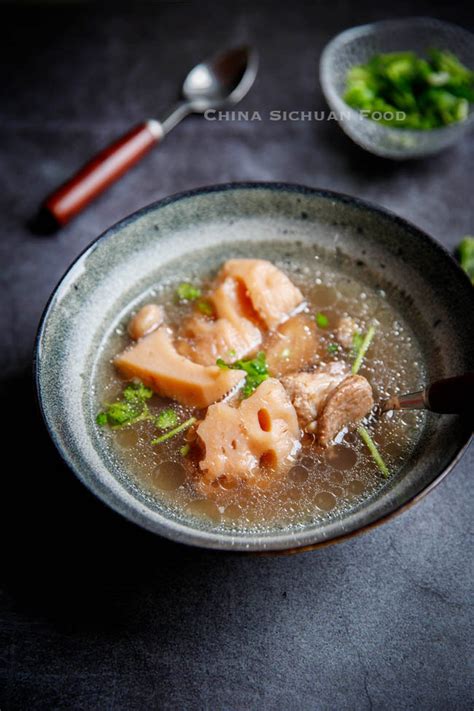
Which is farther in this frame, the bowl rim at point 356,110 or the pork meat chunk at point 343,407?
the bowl rim at point 356,110

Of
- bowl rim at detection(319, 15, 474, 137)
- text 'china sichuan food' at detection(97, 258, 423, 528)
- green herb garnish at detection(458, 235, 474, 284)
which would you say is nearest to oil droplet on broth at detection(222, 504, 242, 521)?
text 'china sichuan food' at detection(97, 258, 423, 528)

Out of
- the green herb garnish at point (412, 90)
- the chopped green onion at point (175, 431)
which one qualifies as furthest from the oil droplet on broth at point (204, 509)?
the green herb garnish at point (412, 90)

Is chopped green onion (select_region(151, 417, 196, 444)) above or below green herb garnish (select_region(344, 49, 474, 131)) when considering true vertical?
above

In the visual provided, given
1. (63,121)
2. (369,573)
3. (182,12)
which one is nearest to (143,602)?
(369,573)

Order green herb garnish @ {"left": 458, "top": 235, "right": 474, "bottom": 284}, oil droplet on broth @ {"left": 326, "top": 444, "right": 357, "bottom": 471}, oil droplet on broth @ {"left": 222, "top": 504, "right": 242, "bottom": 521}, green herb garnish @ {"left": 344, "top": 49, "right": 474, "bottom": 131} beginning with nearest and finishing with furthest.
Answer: oil droplet on broth @ {"left": 222, "top": 504, "right": 242, "bottom": 521}
oil droplet on broth @ {"left": 326, "top": 444, "right": 357, "bottom": 471}
green herb garnish @ {"left": 458, "top": 235, "right": 474, "bottom": 284}
green herb garnish @ {"left": 344, "top": 49, "right": 474, "bottom": 131}

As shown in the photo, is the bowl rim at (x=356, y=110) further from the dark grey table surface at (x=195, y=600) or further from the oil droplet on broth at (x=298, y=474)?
the oil droplet on broth at (x=298, y=474)

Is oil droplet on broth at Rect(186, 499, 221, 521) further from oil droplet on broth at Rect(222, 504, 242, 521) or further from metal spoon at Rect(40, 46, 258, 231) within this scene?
metal spoon at Rect(40, 46, 258, 231)
